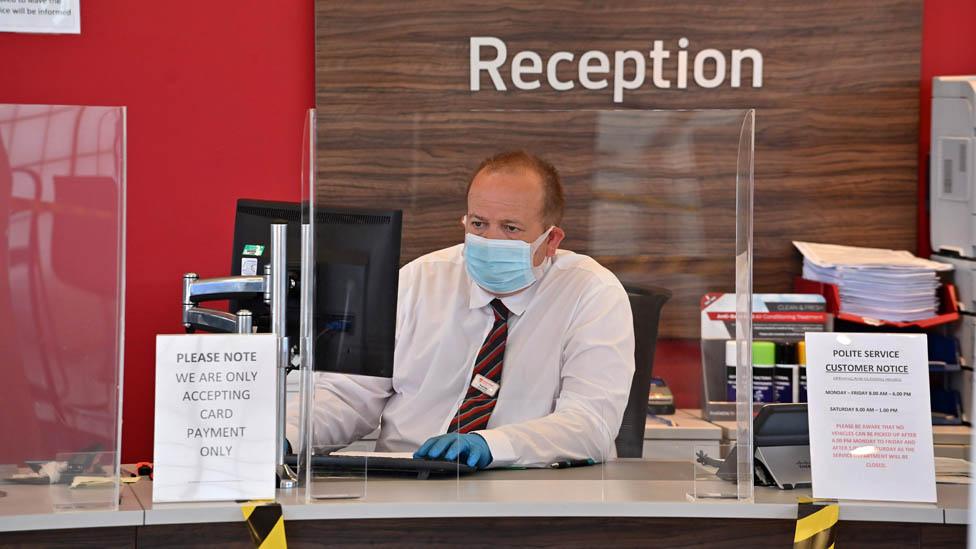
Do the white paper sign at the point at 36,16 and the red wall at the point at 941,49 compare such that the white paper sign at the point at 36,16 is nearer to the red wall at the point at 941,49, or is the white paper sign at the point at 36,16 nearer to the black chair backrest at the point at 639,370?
the black chair backrest at the point at 639,370

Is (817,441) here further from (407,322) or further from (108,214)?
(108,214)

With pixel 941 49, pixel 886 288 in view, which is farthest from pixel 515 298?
pixel 941 49

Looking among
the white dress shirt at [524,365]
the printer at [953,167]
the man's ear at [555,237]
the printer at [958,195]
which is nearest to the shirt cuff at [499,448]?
the white dress shirt at [524,365]

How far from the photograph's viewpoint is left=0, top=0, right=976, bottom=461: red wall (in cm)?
396

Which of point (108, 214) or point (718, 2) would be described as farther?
point (718, 2)

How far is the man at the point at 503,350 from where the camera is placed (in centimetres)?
228

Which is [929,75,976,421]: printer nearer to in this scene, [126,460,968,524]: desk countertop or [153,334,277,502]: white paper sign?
[126,460,968,524]: desk countertop

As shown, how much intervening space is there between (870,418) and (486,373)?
73cm

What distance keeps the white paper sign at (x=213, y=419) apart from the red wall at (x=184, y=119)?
1922mm

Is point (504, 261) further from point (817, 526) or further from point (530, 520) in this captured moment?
point (817, 526)

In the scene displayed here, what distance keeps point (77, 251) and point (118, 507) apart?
47cm

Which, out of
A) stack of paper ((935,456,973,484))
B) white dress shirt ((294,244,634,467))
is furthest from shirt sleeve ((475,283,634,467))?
stack of paper ((935,456,973,484))

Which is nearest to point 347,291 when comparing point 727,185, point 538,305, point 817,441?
point 538,305

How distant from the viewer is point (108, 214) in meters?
2.16
